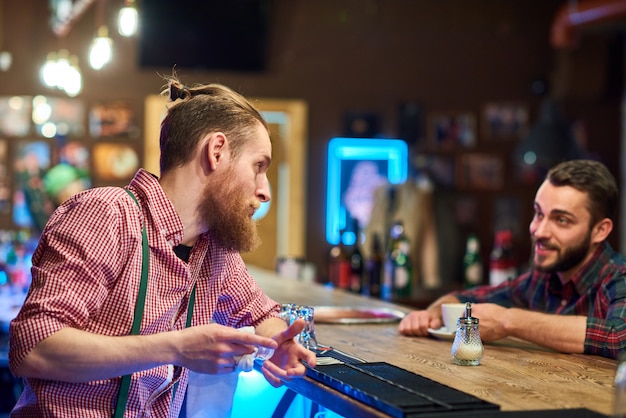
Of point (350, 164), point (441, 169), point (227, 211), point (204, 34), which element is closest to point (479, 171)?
point (441, 169)

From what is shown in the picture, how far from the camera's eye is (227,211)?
2107 millimetres

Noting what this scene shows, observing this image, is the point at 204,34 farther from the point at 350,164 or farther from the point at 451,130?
the point at 451,130

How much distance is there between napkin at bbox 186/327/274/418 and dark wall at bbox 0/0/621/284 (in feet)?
20.3

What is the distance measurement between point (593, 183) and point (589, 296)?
0.36m

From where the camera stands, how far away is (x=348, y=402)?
1.79 metres

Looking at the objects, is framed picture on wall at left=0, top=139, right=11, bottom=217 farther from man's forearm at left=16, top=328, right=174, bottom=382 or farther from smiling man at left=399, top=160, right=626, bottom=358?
man's forearm at left=16, top=328, right=174, bottom=382

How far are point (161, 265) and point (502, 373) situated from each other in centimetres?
82

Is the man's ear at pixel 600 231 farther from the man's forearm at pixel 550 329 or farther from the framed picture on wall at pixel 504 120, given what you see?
the framed picture on wall at pixel 504 120

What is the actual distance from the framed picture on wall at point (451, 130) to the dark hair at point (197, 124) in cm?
701

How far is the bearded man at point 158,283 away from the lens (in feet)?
5.79

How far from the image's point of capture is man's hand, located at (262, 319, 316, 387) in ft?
6.38

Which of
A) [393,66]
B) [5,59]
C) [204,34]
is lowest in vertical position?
[5,59]

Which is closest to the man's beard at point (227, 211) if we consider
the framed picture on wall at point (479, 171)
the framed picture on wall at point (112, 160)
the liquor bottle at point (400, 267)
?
the liquor bottle at point (400, 267)

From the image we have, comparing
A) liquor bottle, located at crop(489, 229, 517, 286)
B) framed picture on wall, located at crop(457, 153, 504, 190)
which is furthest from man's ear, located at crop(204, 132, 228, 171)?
framed picture on wall, located at crop(457, 153, 504, 190)
